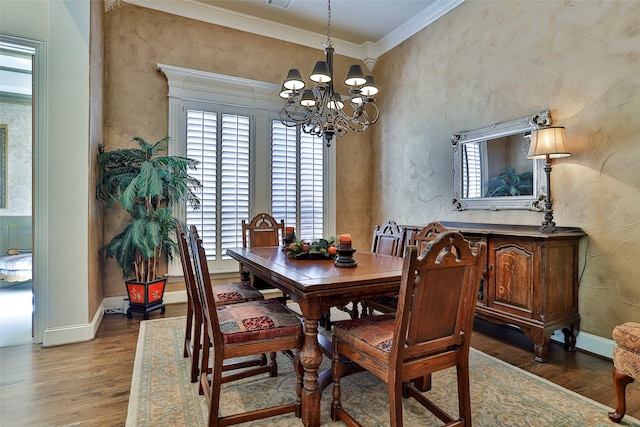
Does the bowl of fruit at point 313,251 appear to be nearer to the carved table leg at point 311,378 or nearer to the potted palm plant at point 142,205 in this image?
the carved table leg at point 311,378

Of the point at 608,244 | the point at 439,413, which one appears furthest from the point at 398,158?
the point at 439,413

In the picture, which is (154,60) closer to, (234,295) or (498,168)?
(234,295)

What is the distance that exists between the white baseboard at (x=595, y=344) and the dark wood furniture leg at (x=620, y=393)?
1021mm

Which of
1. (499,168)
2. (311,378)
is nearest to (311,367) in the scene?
(311,378)

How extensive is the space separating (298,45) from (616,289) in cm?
463

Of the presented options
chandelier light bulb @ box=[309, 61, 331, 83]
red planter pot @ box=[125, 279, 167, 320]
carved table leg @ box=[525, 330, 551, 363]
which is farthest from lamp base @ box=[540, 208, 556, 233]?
red planter pot @ box=[125, 279, 167, 320]

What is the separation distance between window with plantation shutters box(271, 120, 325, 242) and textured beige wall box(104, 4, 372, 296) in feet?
2.80

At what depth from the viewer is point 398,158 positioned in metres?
5.02

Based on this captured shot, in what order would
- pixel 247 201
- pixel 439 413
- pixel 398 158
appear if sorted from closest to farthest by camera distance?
1. pixel 439 413
2. pixel 247 201
3. pixel 398 158

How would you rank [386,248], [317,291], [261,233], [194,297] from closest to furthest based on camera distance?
[317,291] → [194,297] → [386,248] → [261,233]

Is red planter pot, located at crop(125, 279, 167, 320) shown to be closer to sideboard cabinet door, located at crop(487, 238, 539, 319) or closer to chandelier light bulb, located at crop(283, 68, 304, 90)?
chandelier light bulb, located at crop(283, 68, 304, 90)

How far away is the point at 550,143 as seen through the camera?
2875 millimetres

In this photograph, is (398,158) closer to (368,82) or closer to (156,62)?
(368,82)

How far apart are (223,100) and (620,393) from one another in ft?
15.1
